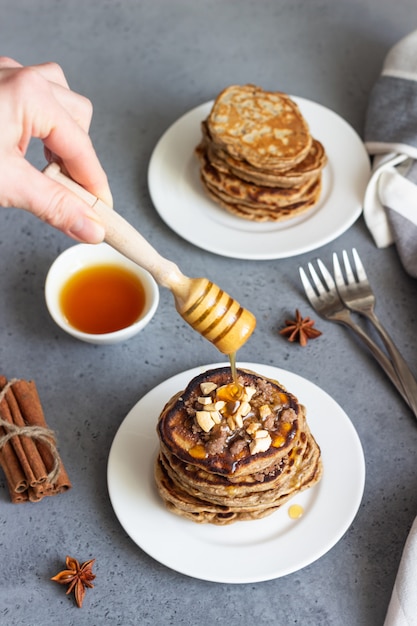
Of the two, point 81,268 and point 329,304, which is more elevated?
point 81,268

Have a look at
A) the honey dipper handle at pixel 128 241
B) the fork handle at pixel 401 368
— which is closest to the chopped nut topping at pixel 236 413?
the honey dipper handle at pixel 128 241

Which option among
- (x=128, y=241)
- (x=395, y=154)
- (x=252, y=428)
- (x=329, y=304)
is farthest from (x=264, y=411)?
(x=395, y=154)

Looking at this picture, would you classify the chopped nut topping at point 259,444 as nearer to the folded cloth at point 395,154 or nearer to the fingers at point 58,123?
the fingers at point 58,123

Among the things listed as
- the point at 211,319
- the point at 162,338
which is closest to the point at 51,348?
the point at 162,338

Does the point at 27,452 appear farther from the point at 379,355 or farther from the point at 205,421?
the point at 379,355

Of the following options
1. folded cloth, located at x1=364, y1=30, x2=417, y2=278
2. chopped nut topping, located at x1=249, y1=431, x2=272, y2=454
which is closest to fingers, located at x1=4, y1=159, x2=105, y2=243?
chopped nut topping, located at x1=249, y1=431, x2=272, y2=454
